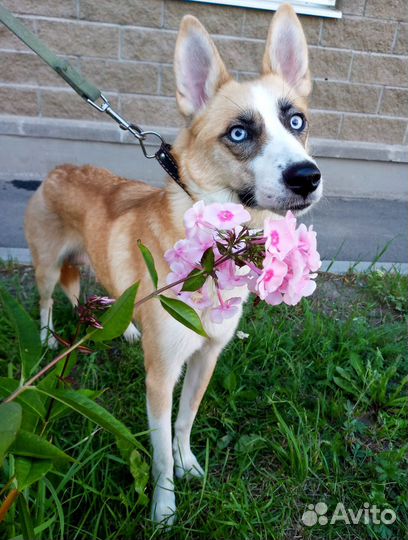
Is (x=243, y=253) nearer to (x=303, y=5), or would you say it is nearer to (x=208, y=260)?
(x=208, y=260)

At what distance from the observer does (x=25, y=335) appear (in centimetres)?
79

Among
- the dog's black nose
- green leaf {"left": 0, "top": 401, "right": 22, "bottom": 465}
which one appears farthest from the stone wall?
green leaf {"left": 0, "top": 401, "right": 22, "bottom": 465}

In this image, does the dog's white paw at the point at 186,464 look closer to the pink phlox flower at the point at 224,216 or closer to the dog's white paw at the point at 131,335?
the dog's white paw at the point at 131,335

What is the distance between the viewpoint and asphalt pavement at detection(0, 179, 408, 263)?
394 cm

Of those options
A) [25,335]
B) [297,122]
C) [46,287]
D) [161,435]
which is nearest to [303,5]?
[297,122]

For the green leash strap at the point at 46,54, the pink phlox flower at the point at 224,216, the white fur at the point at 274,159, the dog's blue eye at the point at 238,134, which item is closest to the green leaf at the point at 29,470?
the pink phlox flower at the point at 224,216

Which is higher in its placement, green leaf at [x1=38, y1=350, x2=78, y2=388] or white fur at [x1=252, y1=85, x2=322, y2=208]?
white fur at [x1=252, y1=85, x2=322, y2=208]

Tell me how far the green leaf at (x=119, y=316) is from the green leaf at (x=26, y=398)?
16cm

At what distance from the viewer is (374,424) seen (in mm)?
2246

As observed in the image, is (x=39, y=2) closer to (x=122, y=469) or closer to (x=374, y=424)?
(x=122, y=469)

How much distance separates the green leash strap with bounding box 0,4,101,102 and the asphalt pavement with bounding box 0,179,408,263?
2025 mm

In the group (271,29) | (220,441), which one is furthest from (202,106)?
(220,441)

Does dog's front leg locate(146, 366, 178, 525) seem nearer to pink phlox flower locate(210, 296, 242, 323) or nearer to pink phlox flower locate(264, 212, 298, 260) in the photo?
pink phlox flower locate(210, 296, 242, 323)

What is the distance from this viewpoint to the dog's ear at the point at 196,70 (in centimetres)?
187
